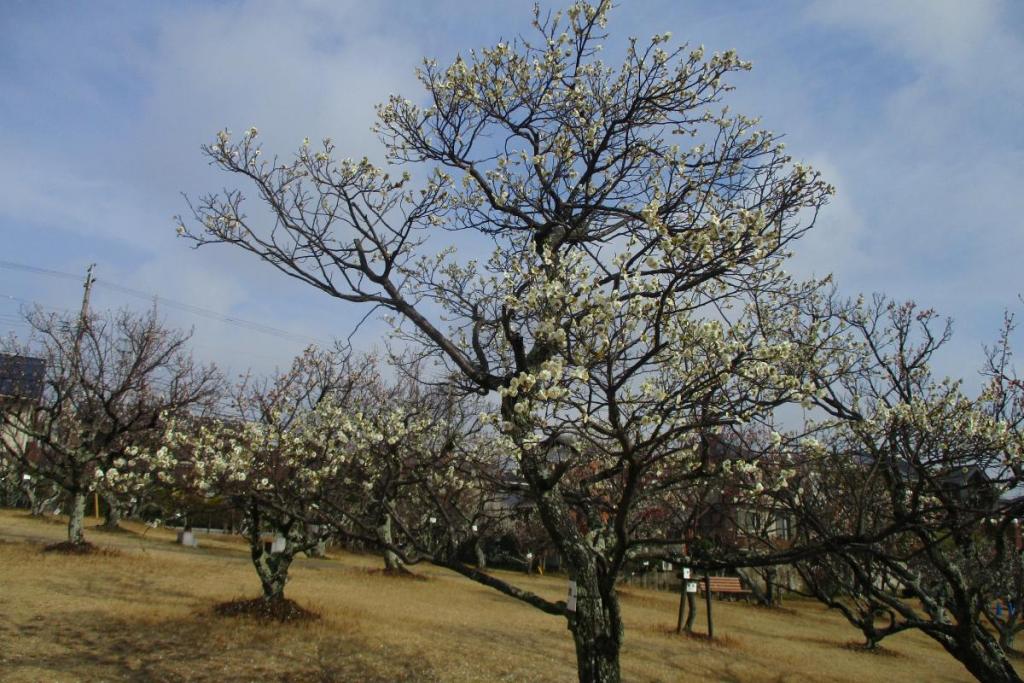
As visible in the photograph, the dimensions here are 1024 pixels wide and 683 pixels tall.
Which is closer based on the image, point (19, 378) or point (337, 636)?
point (337, 636)

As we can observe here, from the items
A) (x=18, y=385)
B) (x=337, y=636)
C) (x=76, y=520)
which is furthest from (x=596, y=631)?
(x=18, y=385)

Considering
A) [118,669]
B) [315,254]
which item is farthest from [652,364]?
[118,669]

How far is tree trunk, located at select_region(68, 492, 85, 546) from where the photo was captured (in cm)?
1747

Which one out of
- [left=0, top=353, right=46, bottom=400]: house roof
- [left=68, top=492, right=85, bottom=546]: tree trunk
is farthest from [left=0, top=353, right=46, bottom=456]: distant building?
[left=68, top=492, right=85, bottom=546]: tree trunk

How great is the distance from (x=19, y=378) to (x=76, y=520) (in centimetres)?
633

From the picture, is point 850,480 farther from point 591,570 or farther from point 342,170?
point 342,170

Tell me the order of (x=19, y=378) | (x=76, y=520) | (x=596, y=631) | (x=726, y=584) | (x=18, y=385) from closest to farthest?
(x=596, y=631) < (x=76, y=520) < (x=726, y=584) < (x=18, y=385) < (x=19, y=378)

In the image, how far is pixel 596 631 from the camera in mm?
4832

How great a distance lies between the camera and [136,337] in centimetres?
2061

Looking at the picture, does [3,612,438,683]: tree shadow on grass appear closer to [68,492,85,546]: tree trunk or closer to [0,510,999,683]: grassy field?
[0,510,999,683]: grassy field

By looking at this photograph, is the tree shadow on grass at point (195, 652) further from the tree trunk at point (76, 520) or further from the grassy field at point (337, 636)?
the tree trunk at point (76, 520)

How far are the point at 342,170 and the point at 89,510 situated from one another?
1435 inches

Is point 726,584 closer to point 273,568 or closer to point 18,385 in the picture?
point 273,568

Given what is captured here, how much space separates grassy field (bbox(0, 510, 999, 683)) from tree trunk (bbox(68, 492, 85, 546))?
0.76 meters
